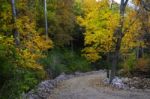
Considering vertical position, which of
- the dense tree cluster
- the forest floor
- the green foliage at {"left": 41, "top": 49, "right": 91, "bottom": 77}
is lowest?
the green foliage at {"left": 41, "top": 49, "right": 91, "bottom": 77}

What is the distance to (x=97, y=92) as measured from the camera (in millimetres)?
21594

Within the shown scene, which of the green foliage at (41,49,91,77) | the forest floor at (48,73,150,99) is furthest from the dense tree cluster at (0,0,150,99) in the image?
the forest floor at (48,73,150,99)

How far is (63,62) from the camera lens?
132ft

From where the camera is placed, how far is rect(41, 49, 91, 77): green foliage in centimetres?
3334

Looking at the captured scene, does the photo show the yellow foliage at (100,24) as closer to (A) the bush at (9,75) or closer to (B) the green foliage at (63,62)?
(B) the green foliage at (63,62)

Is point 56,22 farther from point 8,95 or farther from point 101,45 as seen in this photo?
point 8,95

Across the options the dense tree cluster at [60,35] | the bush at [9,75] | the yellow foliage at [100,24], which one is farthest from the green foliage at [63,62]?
the bush at [9,75]

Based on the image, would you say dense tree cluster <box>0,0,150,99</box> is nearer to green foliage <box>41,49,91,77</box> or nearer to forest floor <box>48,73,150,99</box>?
green foliage <box>41,49,91,77</box>

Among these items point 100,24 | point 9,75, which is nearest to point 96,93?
point 100,24

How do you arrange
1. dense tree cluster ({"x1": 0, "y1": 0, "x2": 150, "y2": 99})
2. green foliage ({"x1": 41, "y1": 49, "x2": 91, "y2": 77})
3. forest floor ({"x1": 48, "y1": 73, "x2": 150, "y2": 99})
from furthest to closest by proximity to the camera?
1. green foliage ({"x1": 41, "y1": 49, "x2": 91, "y2": 77})
2. forest floor ({"x1": 48, "y1": 73, "x2": 150, "y2": 99})
3. dense tree cluster ({"x1": 0, "y1": 0, "x2": 150, "y2": 99})

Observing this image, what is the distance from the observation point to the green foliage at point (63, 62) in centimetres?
3334

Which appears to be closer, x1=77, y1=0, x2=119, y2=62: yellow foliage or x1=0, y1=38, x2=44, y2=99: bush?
x1=0, y1=38, x2=44, y2=99: bush

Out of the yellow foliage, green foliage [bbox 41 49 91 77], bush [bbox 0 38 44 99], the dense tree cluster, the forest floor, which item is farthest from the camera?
green foliage [bbox 41 49 91 77]

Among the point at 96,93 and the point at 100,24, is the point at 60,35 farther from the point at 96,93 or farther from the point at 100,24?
the point at 96,93
